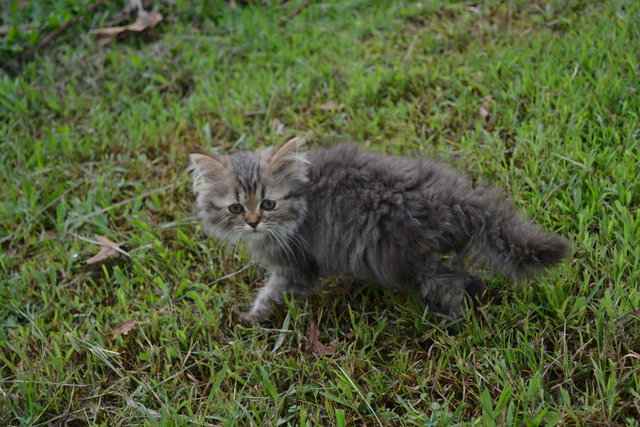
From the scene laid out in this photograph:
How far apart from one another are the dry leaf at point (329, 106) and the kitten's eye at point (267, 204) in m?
1.79

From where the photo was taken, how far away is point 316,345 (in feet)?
11.3

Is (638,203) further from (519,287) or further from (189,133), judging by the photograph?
(189,133)

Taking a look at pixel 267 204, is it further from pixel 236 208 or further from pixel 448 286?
pixel 448 286

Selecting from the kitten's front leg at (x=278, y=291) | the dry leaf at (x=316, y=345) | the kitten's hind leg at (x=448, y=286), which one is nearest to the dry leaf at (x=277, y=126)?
the kitten's front leg at (x=278, y=291)

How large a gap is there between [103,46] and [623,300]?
217 inches

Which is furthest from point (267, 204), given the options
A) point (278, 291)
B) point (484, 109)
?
point (484, 109)

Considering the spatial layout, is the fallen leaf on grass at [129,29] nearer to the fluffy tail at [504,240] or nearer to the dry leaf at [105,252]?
the dry leaf at [105,252]

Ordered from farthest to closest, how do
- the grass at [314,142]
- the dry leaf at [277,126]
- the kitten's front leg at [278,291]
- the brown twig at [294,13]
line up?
1. the brown twig at [294,13]
2. the dry leaf at [277,126]
3. the kitten's front leg at [278,291]
4. the grass at [314,142]

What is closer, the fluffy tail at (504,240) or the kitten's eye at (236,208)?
the fluffy tail at (504,240)

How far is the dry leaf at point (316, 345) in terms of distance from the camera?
340cm

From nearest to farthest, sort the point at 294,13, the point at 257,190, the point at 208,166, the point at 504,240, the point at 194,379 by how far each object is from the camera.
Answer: the point at 504,240 → the point at 194,379 → the point at 257,190 → the point at 208,166 → the point at 294,13

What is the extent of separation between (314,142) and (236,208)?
139 cm

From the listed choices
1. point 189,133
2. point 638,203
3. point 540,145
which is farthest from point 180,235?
point 638,203

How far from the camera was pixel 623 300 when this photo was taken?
10.1ft
